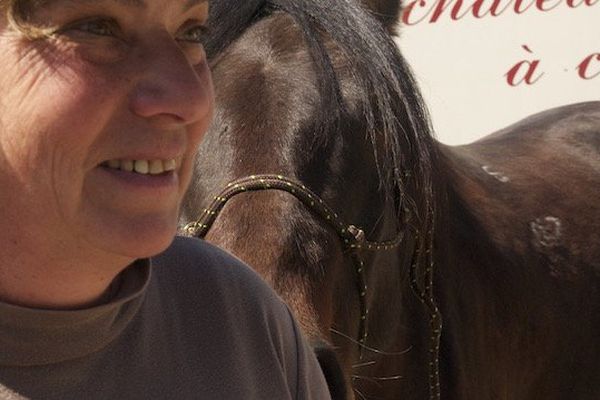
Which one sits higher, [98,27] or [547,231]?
[98,27]

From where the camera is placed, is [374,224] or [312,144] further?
[374,224]

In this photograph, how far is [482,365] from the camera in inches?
130

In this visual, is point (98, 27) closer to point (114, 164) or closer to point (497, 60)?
point (114, 164)

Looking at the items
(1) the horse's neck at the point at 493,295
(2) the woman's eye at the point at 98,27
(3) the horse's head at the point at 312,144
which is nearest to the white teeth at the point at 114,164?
(2) the woman's eye at the point at 98,27

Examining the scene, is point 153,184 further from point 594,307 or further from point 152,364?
point 594,307

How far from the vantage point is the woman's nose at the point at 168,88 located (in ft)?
3.72

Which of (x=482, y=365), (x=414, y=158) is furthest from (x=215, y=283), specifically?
(x=482, y=365)

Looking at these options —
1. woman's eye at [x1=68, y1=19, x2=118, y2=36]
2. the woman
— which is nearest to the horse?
the woman

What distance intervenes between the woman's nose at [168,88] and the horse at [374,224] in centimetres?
90

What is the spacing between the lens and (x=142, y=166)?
1161 millimetres

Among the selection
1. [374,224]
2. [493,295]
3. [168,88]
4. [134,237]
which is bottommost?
[493,295]

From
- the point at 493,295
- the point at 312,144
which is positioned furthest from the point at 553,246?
the point at 312,144

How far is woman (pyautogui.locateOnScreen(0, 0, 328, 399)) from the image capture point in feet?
3.59

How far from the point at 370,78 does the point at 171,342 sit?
1.46 m
